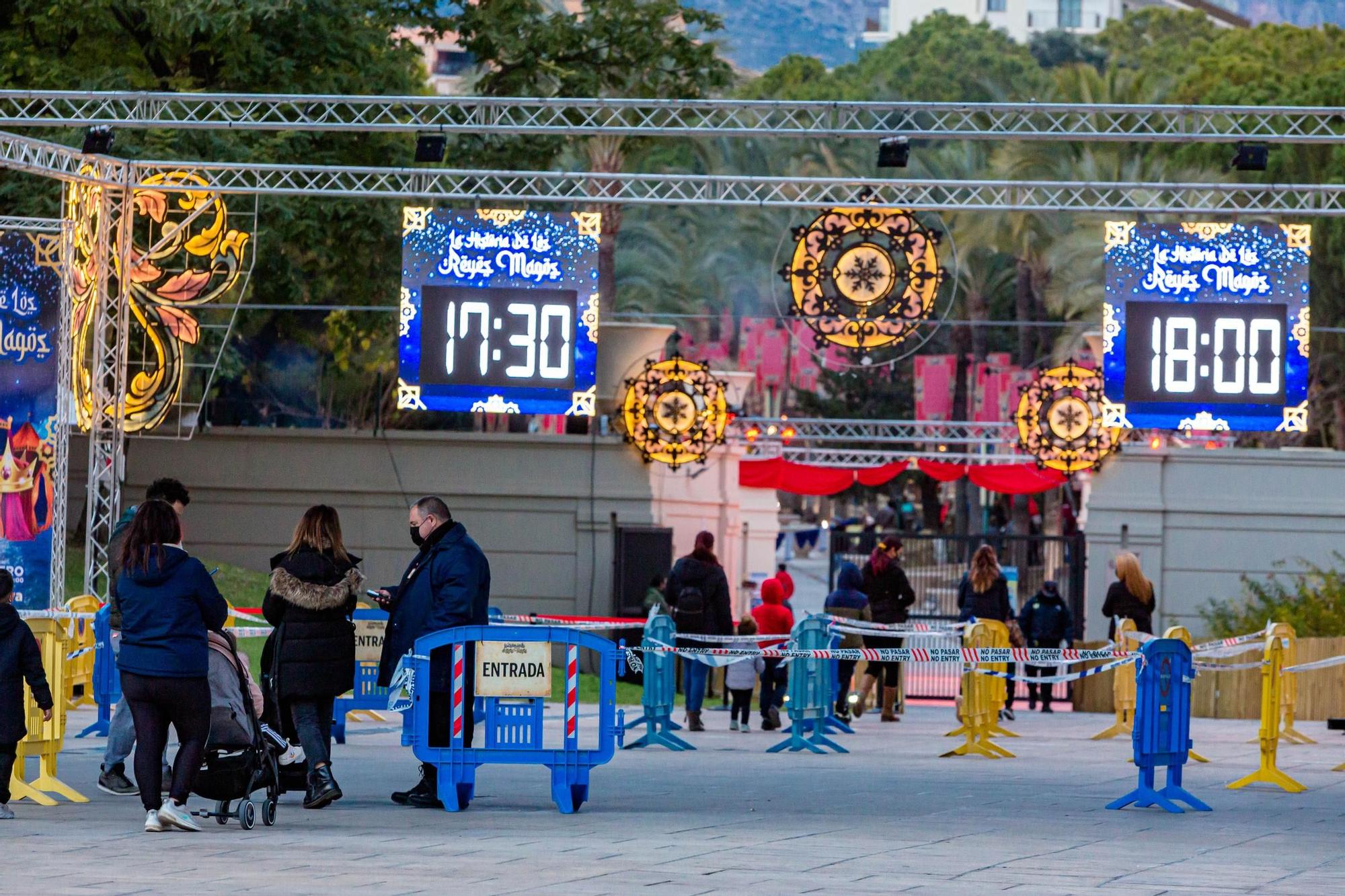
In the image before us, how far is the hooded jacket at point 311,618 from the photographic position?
10.6m

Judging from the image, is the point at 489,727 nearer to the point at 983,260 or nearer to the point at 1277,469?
the point at 1277,469

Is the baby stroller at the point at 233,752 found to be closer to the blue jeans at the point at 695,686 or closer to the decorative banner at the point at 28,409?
the blue jeans at the point at 695,686

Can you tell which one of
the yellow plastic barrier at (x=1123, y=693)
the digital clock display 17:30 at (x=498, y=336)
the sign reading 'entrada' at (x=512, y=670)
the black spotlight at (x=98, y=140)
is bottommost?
the yellow plastic barrier at (x=1123, y=693)

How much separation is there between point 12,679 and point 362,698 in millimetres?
5479

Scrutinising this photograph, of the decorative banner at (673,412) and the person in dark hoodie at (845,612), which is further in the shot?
the decorative banner at (673,412)

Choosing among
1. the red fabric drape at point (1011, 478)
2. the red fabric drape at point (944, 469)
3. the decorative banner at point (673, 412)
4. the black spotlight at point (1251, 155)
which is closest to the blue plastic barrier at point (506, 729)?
the black spotlight at point (1251, 155)

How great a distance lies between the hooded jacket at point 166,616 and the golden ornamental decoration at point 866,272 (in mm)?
11650

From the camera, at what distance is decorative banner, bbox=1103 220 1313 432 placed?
19344 millimetres

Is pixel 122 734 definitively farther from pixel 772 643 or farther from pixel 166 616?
pixel 772 643

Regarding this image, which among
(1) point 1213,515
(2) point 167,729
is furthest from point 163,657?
(1) point 1213,515

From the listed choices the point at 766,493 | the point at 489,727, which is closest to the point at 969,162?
the point at 766,493

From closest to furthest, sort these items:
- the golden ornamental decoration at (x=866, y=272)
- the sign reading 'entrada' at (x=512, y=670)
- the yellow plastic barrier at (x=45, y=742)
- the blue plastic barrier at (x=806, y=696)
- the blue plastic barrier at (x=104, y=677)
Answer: the sign reading 'entrada' at (x=512, y=670)
the yellow plastic barrier at (x=45, y=742)
the blue plastic barrier at (x=104, y=677)
the blue plastic barrier at (x=806, y=696)
the golden ornamental decoration at (x=866, y=272)

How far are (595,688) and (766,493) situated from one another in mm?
15692

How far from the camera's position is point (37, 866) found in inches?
327
